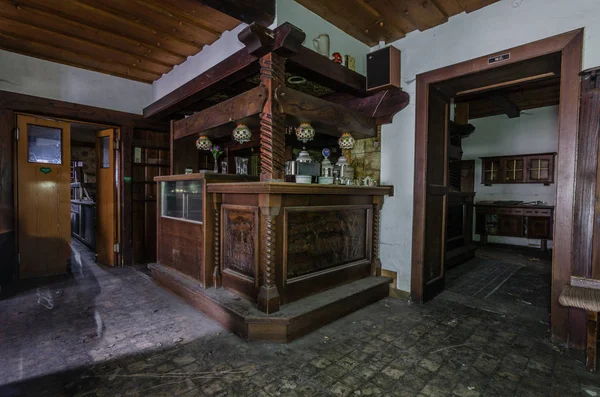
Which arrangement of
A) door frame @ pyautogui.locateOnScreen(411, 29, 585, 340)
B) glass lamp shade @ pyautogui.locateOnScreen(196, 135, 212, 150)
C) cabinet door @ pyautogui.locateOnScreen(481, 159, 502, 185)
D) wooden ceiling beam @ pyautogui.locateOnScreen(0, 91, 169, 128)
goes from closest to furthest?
door frame @ pyautogui.locateOnScreen(411, 29, 585, 340)
wooden ceiling beam @ pyautogui.locateOnScreen(0, 91, 169, 128)
glass lamp shade @ pyautogui.locateOnScreen(196, 135, 212, 150)
cabinet door @ pyautogui.locateOnScreen(481, 159, 502, 185)

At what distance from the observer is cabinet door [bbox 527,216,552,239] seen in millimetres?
6266

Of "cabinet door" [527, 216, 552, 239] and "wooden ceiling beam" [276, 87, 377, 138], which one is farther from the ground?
"wooden ceiling beam" [276, 87, 377, 138]

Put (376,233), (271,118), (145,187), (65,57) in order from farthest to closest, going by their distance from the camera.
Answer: (145,187) < (65,57) < (376,233) < (271,118)

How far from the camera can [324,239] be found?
10.1ft

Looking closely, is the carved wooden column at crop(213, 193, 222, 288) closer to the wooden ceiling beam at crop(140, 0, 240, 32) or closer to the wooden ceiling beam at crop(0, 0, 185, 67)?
the wooden ceiling beam at crop(140, 0, 240, 32)

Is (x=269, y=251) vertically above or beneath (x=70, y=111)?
beneath

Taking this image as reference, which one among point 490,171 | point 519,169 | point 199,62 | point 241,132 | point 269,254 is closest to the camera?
point 269,254

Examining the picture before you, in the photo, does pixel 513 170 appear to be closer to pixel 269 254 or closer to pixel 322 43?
pixel 322 43

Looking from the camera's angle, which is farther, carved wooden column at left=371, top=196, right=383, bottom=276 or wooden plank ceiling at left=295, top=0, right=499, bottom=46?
carved wooden column at left=371, top=196, right=383, bottom=276

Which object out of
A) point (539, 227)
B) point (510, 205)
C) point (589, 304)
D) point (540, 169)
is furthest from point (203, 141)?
point (540, 169)

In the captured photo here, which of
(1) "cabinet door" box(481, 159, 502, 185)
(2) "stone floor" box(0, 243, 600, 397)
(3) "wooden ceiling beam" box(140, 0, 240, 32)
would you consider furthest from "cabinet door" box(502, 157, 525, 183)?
(3) "wooden ceiling beam" box(140, 0, 240, 32)

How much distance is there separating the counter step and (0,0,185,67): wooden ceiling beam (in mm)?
2974

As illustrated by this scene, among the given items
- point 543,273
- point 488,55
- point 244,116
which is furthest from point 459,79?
point 543,273

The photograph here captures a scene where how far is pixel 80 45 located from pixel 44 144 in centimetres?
160
